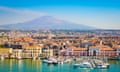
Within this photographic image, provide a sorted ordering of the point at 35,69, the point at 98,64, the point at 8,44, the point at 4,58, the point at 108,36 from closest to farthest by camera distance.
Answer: the point at 35,69
the point at 98,64
the point at 4,58
the point at 8,44
the point at 108,36

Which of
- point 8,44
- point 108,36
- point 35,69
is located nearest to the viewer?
point 35,69

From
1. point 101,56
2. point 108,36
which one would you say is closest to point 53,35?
point 108,36

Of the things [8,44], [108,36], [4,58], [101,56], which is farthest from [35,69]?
[108,36]

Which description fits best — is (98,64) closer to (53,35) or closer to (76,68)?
(76,68)

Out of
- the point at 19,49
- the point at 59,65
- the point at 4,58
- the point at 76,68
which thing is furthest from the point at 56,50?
the point at 76,68

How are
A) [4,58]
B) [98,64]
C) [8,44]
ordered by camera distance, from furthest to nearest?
→ [8,44] → [4,58] → [98,64]

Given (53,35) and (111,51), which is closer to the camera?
(111,51)

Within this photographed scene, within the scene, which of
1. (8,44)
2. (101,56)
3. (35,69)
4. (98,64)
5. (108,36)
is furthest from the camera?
(108,36)

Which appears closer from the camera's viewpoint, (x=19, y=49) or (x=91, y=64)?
(x=91, y=64)

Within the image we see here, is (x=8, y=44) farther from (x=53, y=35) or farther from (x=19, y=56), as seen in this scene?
(x=53, y=35)
